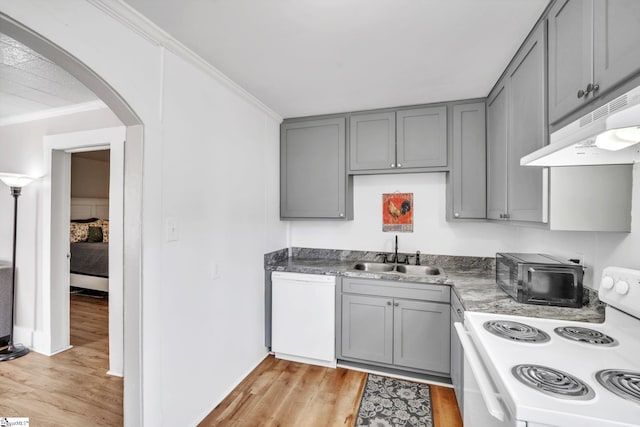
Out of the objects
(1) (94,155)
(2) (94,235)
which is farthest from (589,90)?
(1) (94,155)

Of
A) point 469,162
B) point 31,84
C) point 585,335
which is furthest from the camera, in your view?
point 469,162

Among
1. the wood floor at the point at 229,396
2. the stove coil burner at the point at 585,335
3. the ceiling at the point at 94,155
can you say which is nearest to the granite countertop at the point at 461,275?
Answer: the stove coil burner at the point at 585,335

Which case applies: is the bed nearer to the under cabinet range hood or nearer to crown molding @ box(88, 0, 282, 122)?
crown molding @ box(88, 0, 282, 122)

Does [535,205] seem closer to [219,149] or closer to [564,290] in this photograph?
[564,290]

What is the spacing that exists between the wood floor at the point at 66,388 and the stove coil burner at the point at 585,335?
2.64 meters

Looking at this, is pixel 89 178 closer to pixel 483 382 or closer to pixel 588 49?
pixel 483 382

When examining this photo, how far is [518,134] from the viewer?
1.74 metres

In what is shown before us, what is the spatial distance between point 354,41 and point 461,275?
6.51 feet

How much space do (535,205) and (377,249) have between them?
166 cm

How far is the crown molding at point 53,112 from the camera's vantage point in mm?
2599

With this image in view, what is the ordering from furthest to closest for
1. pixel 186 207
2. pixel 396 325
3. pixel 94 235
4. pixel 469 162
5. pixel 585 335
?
pixel 94 235
pixel 469 162
pixel 396 325
pixel 186 207
pixel 585 335

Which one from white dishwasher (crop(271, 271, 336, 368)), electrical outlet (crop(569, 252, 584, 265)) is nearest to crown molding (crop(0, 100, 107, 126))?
white dishwasher (crop(271, 271, 336, 368))

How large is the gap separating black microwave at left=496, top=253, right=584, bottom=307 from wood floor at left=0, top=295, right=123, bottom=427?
269cm

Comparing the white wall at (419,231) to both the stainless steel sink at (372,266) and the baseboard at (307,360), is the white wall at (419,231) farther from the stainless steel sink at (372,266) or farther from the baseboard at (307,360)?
the baseboard at (307,360)
